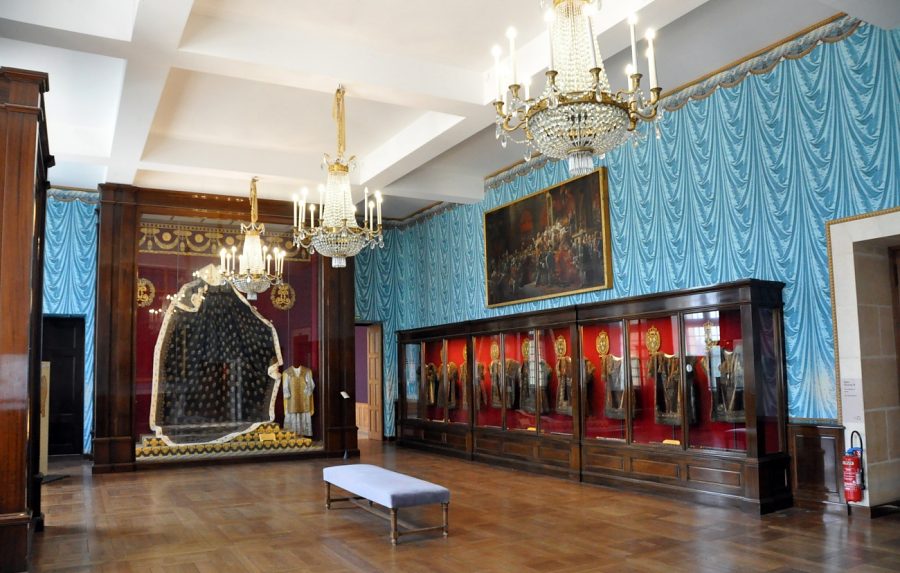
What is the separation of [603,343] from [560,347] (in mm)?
889

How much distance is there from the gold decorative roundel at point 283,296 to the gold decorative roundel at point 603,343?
6.13 metres

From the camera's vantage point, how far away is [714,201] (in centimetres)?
877

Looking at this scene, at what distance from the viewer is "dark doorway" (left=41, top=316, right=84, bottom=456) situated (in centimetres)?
1361

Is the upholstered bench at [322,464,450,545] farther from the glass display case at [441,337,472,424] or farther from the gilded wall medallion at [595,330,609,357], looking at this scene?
the glass display case at [441,337,472,424]

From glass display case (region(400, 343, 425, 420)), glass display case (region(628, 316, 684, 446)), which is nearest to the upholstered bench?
glass display case (region(628, 316, 684, 446))

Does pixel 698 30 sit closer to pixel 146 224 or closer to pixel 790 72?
pixel 790 72

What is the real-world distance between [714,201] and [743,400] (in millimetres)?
2484

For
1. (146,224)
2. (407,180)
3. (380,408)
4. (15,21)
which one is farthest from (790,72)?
(380,408)

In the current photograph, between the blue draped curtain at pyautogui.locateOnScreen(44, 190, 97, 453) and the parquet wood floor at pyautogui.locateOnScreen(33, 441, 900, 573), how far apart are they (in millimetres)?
4483

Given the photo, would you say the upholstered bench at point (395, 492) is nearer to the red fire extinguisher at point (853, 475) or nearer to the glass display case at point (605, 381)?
the glass display case at point (605, 381)

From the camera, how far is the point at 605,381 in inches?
381

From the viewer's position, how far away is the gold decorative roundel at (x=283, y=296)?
13.2 metres

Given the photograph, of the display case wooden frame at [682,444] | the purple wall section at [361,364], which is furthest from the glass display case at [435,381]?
the purple wall section at [361,364]

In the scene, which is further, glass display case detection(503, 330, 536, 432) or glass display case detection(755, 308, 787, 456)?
glass display case detection(503, 330, 536, 432)
